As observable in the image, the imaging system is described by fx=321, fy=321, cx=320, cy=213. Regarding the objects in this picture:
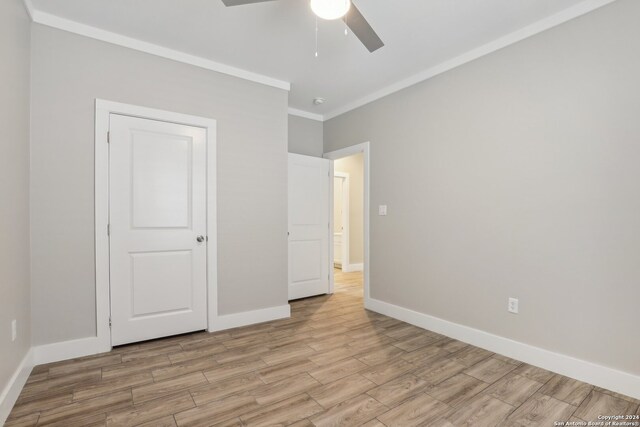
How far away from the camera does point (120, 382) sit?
2.22 meters

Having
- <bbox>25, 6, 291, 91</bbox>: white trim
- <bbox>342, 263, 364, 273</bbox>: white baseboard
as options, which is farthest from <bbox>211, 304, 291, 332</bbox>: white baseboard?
<bbox>342, 263, 364, 273</bbox>: white baseboard

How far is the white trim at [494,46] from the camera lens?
89.3 inches

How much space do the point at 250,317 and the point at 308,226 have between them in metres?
1.55

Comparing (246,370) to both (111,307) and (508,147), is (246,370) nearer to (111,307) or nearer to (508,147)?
(111,307)

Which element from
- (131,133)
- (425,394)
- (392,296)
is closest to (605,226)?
(425,394)

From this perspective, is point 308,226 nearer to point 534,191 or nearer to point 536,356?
point 534,191

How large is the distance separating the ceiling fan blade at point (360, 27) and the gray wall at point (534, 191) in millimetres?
1405

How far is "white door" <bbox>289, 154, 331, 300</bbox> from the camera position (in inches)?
173

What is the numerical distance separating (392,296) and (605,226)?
2095 mm

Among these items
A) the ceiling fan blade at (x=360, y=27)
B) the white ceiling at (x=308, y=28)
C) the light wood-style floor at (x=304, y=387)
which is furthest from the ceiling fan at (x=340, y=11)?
the light wood-style floor at (x=304, y=387)

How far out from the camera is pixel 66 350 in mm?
2543

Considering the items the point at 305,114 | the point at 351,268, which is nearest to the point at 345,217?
the point at 351,268

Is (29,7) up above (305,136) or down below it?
above

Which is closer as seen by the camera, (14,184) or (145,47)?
(14,184)
